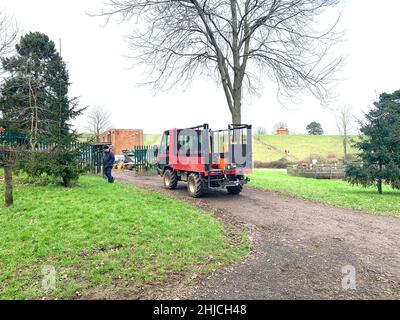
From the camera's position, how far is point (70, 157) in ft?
35.5

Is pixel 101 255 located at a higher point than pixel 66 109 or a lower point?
lower

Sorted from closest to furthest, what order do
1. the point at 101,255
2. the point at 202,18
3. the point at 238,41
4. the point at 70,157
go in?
the point at 101,255 → the point at 70,157 → the point at 202,18 → the point at 238,41

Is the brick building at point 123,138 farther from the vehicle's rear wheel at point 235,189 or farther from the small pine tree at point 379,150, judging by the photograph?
the small pine tree at point 379,150

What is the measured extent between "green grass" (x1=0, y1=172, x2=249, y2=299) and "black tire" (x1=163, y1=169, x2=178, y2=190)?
15.1 ft

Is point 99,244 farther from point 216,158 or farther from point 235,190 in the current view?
point 235,190

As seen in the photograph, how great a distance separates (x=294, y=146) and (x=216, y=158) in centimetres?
5306

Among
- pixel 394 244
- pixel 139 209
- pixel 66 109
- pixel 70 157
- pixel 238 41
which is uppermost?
pixel 238 41

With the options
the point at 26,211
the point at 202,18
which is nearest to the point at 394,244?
the point at 26,211

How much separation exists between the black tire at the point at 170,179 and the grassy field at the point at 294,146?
33132mm

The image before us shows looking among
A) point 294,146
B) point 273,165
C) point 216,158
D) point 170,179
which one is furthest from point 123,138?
point 294,146

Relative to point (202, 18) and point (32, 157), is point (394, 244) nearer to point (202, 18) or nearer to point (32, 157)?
point (32, 157)

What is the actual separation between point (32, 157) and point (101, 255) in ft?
22.0

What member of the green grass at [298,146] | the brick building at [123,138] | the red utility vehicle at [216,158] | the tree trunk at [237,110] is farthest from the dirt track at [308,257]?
the green grass at [298,146]
